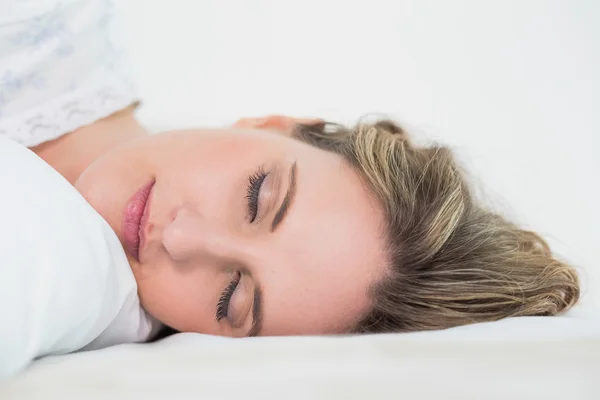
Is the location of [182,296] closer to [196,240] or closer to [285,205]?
[196,240]

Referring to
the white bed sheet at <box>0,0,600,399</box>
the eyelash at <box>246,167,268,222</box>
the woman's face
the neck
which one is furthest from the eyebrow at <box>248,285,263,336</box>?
the white bed sheet at <box>0,0,600,399</box>

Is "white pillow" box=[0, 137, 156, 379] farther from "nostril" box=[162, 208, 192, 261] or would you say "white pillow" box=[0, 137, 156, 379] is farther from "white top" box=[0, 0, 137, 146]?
"white top" box=[0, 0, 137, 146]

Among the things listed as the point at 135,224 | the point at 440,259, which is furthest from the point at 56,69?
the point at 440,259

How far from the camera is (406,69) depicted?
151cm

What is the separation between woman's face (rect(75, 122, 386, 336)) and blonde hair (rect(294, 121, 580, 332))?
0.13ft

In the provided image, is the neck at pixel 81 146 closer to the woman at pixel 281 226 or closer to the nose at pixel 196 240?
the woman at pixel 281 226

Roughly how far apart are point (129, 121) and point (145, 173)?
0.32m

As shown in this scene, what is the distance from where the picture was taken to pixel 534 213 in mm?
1348

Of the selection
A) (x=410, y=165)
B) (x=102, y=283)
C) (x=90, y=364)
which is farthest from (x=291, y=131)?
(x=90, y=364)

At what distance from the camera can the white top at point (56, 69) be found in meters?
1.00

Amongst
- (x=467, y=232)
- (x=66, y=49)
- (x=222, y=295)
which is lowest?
(x=222, y=295)

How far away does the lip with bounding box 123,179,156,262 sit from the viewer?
2.89 ft

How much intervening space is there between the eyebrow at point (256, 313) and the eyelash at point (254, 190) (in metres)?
0.11

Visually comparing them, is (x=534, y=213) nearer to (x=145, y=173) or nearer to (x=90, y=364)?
(x=145, y=173)
